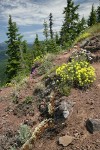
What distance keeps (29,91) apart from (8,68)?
29.5 meters

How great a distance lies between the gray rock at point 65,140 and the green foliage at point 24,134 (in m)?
1.57

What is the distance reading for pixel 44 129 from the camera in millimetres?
10281

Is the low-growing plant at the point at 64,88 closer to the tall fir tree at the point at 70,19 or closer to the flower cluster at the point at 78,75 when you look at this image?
the flower cluster at the point at 78,75

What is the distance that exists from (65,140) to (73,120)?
925mm

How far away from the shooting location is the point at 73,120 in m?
9.98

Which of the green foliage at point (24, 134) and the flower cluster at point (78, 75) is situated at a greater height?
the flower cluster at point (78, 75)

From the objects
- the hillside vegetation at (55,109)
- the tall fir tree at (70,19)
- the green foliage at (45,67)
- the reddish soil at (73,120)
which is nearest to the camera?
the reddish soil at (73,120)

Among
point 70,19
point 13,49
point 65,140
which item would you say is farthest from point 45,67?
point 70,19

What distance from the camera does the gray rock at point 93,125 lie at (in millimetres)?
9242

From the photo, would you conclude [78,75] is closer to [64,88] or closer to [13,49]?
[64,88]

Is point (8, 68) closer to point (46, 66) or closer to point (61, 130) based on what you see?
point (46, 66)

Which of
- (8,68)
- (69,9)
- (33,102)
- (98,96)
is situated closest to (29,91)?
(33,102)

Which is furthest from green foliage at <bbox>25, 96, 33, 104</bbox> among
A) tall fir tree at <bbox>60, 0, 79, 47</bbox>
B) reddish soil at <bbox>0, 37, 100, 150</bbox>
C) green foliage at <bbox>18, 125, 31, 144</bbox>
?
tall fir tree at <bbox>60, 0, 79, 47</bbox>

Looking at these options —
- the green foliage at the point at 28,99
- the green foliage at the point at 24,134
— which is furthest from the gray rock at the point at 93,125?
the green foliage at the point at 28,99
